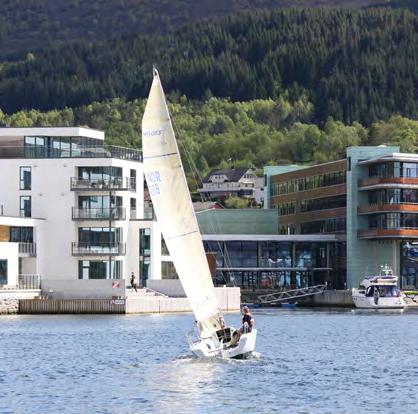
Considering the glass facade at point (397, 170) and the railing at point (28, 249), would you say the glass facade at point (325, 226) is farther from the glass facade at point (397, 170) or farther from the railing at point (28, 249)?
the railing at point (28, 249)

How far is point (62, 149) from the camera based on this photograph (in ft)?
436

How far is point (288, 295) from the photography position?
167750mm

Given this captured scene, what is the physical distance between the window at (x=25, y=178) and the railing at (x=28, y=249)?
196 inches

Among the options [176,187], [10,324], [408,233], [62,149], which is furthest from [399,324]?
[408,233]

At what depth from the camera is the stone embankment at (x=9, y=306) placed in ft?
385

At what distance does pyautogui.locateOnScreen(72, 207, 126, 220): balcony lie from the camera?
13188 centimetres

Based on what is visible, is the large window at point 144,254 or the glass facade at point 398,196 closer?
the large window at point 144,254

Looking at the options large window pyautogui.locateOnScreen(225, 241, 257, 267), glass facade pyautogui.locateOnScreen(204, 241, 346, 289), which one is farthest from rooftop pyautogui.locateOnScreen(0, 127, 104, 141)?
large window pyautogui.locateOnScreen(225, 241, 257, 267)

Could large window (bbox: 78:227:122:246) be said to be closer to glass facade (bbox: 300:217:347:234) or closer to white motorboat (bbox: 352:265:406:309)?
white motorboat (bbox: 352:265:406:309)

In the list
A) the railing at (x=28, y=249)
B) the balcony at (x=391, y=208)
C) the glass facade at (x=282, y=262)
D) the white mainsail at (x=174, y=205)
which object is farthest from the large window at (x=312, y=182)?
the white mainsail at (x=174, y=205)

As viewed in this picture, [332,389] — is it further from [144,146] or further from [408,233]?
[408,233]

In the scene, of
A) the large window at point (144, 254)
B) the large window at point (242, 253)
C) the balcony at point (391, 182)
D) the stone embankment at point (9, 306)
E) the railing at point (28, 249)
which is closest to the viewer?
the stone embankment at point (9, 306)

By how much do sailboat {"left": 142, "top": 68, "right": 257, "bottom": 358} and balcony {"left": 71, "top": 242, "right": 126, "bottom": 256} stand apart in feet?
213

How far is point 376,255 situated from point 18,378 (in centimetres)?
11498
